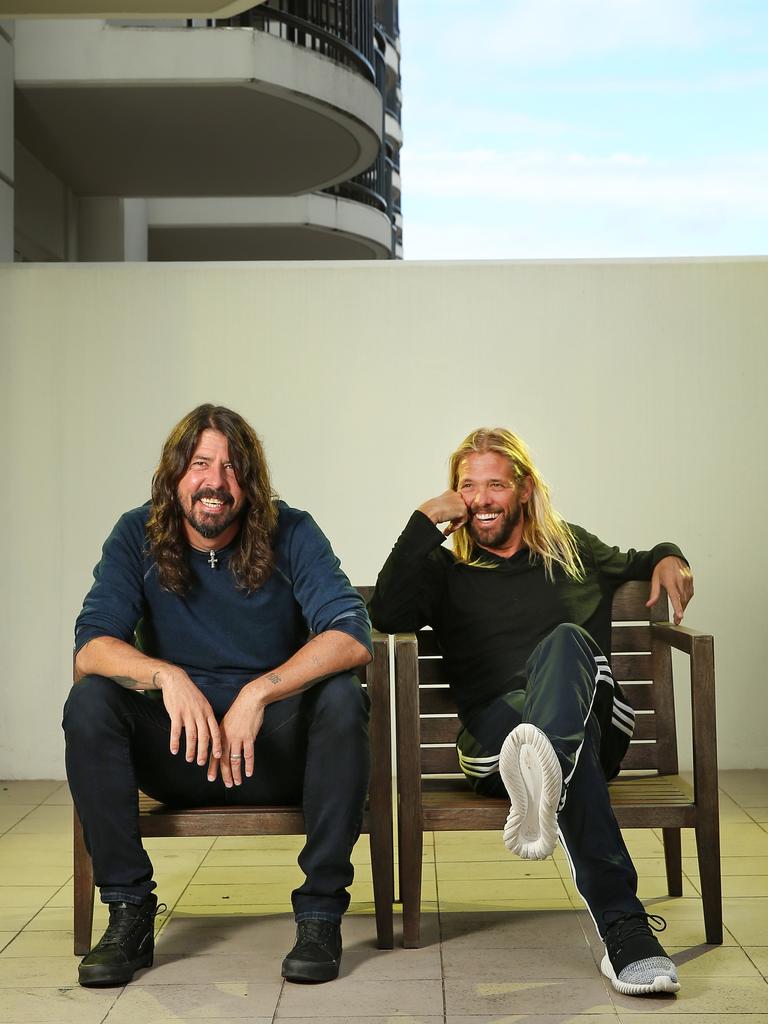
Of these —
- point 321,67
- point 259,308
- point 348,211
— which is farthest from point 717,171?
point 259,308

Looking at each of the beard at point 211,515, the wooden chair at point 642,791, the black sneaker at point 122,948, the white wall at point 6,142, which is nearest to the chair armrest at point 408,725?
the wooden chair at point 642,791

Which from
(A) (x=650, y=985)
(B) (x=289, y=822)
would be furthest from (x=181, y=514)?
(A) (x=650, y=985)

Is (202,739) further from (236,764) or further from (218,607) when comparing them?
(218,607)

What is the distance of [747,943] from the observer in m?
2.76

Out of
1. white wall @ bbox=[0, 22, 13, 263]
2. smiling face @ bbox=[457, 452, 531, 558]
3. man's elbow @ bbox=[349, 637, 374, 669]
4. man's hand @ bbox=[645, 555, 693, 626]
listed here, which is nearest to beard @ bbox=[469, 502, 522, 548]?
smiling face @ bbox=[457, 452, 531, 558]

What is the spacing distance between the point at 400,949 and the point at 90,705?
34.3 inches

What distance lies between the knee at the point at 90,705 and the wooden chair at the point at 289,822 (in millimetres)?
222

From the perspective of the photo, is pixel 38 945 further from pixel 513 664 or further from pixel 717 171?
pixel 717 171

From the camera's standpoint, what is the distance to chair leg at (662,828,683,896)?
3.15m

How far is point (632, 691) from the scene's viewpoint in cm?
320

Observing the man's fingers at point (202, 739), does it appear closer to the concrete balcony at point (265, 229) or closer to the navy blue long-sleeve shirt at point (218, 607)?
the navy blue long-sleeve shirt at point (218, 607)

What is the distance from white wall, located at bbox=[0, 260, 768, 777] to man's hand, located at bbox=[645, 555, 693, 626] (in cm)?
174

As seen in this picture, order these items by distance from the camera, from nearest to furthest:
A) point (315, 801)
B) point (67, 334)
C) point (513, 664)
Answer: point (315, 801) < point (513, 664) < point (67, 334)

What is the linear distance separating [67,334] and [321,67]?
2.94m
